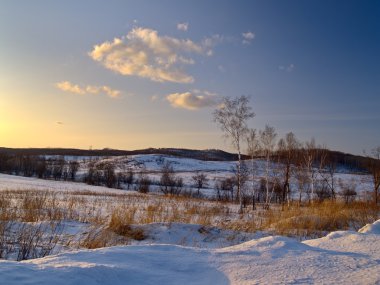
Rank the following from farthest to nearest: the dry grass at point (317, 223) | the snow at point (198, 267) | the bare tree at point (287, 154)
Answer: the bare tree at point (287, 154), the dry grass at point (317, 223), the snow at point (198, 267)

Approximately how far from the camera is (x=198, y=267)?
3.14 meters

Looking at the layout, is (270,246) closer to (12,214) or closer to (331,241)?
(331,241)

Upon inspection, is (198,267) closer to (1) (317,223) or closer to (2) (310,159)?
(1) (317,223)

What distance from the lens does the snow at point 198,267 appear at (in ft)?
8.20

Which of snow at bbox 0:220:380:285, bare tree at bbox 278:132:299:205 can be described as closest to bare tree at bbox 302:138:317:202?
bare tree at bbox 278:132:299:205

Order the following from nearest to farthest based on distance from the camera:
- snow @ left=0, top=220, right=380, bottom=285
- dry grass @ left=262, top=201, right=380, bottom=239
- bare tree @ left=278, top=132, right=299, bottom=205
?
snow @ left=0, top=220, right=380, bottom=285 < dry grass @ left=262, top=201, right=380, bottom=239 < bare tree @ left=278, top=132, right=299, bottom=205

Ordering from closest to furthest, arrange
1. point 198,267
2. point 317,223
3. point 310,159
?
point 198,267, point 317,223, point 310,159

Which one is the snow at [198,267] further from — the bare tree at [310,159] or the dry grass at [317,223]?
the bare tree at [310,159]

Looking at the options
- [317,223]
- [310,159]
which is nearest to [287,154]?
[310,159]

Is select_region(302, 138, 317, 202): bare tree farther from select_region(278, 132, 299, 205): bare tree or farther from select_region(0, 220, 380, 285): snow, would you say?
select_region(0, 220, 380, 285): snow

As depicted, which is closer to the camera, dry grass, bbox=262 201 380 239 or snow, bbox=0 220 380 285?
snow, bbox=0 220 380 285

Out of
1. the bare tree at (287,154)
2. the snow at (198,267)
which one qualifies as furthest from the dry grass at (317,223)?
the bare tree at (287,154)

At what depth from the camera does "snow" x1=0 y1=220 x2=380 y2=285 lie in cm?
250

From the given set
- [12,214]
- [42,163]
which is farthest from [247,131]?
[42,163]
